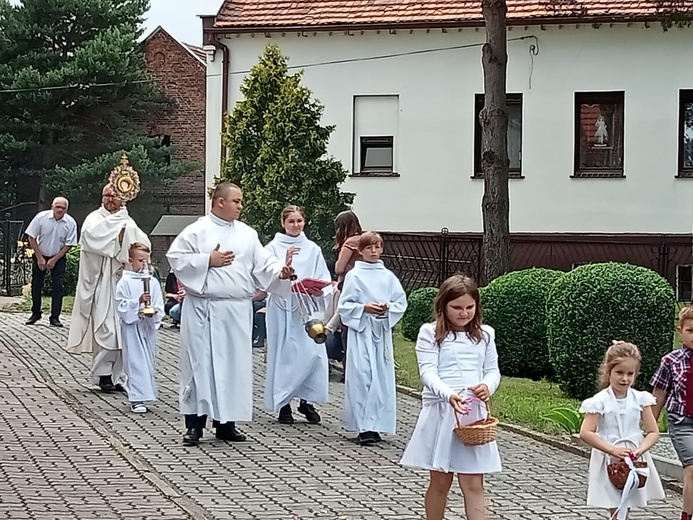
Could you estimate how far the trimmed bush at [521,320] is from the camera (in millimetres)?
14320

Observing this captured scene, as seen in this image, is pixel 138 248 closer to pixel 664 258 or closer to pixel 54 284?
pixel 54 284

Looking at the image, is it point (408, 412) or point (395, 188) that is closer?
point (408, 412)

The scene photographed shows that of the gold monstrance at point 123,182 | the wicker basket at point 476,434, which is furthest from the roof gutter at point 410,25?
the wicker basket at point 476,434

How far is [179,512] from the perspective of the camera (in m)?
7.57

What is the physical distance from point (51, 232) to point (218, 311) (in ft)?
31.7

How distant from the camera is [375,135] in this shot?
27.2 m

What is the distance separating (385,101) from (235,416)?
1785 centimetres

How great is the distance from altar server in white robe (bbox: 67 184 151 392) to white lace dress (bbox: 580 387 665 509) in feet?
23.7

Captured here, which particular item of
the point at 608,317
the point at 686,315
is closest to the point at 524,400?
the point at 608,317

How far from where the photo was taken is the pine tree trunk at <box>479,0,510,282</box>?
697 inches

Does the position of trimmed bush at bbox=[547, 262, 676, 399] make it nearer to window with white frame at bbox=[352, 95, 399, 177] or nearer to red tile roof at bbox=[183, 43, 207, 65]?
window with white frame at bbox=[352, 95, 399, 177]

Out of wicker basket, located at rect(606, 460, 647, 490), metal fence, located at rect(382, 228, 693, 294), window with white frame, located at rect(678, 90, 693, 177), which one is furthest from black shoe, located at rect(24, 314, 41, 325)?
wicker basket, located at rect(606, 460, 647, 490)

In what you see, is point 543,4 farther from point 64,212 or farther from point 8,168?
point 8,168

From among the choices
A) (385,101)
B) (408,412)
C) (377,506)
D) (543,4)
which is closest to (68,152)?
(385,101)
